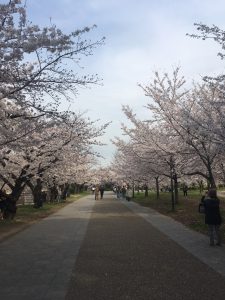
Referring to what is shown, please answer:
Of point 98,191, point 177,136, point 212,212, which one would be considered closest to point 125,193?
point 98,191

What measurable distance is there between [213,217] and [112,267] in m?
4.03

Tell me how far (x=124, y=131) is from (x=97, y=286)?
21.9 meters

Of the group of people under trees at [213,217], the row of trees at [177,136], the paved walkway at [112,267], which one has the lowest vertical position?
the paved walkway at [112,267]

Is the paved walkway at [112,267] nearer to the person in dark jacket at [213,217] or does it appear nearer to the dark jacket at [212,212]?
the person in dark jacket at [213,217]

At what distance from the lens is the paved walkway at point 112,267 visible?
23.7 feet

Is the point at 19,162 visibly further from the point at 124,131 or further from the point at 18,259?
the point at 18,259

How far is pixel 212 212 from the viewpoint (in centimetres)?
1234

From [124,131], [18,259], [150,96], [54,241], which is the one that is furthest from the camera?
[124,131]

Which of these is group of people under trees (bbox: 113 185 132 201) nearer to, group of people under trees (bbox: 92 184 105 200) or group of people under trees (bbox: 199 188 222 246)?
group of people under trees (bbox: 92 184 105 200)

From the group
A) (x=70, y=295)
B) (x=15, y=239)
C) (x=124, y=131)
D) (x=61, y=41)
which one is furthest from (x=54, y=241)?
(x=124, y=131)

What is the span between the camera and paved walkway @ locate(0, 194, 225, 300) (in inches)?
285

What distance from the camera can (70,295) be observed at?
23.2 ft

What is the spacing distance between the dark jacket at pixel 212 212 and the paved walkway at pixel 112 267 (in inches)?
26.8

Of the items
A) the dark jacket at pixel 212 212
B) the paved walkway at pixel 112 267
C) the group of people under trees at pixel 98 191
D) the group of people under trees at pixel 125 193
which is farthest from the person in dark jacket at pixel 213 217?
the group of people under trees at pixel 98 191
